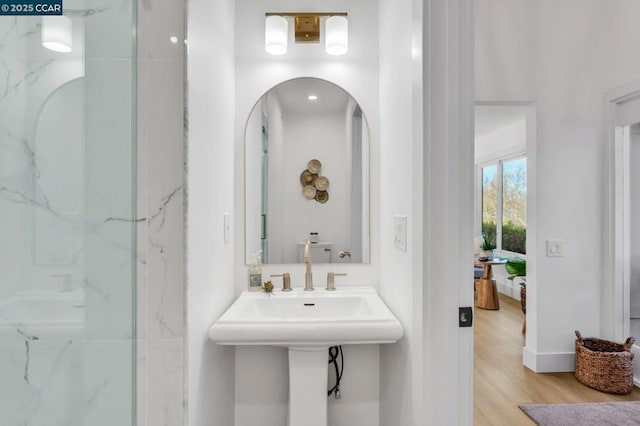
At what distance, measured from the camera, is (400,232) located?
1.39 metres

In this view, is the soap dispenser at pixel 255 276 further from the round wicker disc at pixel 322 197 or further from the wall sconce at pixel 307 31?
the wall sconce at pixel 307 31

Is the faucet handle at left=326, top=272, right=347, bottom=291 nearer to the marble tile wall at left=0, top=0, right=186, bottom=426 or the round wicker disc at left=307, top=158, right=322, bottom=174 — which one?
the round wicker disc at left=307, top=158, right=322, bottom=174

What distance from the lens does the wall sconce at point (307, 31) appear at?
182 cm

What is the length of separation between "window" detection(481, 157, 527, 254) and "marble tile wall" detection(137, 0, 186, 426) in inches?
192

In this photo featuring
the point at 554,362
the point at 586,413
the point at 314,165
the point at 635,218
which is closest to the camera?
the point at 314,165

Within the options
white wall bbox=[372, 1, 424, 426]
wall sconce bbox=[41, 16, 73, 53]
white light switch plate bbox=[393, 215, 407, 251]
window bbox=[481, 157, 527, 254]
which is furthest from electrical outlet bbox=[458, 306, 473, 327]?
window bbox=[481, 157, 527, 254]

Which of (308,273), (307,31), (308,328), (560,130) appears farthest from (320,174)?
(560,130)

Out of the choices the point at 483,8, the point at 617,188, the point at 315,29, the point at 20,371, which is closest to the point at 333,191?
the point at 315,29

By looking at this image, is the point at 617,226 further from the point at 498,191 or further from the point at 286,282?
the point at 498,191

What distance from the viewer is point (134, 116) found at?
0.99m

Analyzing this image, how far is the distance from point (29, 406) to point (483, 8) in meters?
3.34

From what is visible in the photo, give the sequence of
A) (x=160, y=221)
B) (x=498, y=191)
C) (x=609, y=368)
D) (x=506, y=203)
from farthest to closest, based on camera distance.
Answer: (x=498, y=191), (x=506, y=203), (x=609, y=368), (x=160, y=221)

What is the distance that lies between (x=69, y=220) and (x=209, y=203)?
20.3 inches

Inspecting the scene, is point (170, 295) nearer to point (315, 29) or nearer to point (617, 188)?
point (315, 29)
